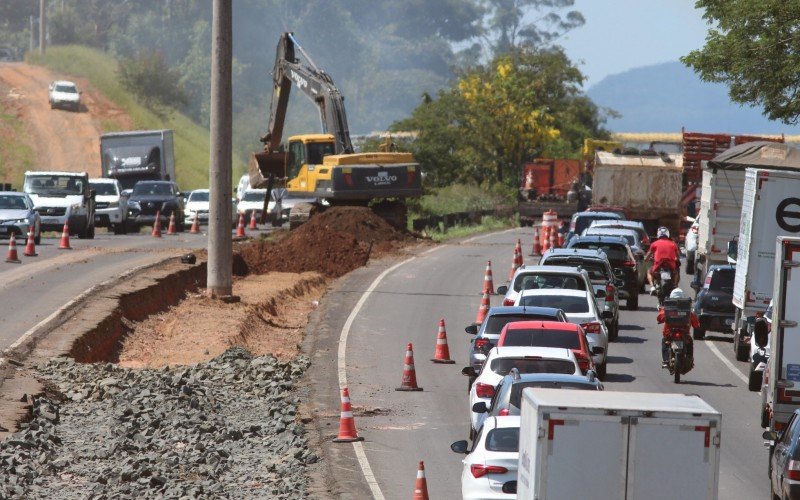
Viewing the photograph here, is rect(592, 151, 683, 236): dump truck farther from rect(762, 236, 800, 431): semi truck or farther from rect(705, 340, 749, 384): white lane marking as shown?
rect(762, 236, 800, 431): semi truck

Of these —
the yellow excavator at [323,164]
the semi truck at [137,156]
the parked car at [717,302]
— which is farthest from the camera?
the semi truck at [137,156]

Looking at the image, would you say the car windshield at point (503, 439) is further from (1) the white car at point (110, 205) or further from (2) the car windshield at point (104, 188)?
(2) the car windshield at point (104, 188)

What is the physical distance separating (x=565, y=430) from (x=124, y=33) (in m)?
165

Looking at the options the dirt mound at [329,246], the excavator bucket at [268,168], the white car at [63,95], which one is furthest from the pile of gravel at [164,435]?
the white car at [63,95]

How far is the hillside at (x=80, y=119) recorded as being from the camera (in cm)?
9812

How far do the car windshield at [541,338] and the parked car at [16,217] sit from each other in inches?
964

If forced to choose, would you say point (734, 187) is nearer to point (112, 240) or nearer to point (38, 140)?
point (112, 240)

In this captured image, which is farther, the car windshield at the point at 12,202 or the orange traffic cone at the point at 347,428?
the car windshield at the point at 12,202

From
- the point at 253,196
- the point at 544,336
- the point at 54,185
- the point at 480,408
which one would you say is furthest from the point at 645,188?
the point at 480,408

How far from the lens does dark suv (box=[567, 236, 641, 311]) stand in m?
34.0

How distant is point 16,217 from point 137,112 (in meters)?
71.0

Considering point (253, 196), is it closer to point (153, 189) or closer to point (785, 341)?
point (153, 189)

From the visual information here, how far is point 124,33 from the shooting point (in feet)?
560

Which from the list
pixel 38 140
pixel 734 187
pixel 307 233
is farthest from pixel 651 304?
pixel 38 140
